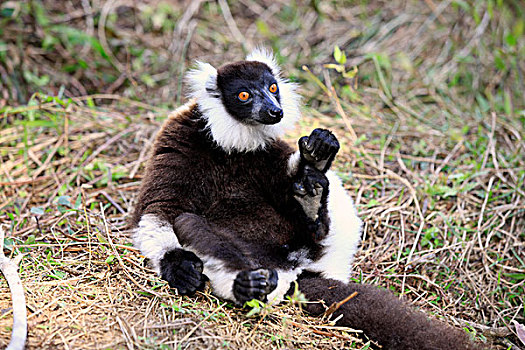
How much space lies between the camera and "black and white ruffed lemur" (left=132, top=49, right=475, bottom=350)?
3.58 meters

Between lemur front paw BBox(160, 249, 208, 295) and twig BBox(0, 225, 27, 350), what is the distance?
928mm

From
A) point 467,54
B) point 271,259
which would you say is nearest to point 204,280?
point 271,259

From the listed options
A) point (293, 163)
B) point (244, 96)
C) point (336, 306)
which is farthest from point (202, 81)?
point (336, 306)

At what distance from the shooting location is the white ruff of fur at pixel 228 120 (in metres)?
4.19

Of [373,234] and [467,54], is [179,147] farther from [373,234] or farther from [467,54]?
[467,54]

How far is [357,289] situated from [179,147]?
1.73m

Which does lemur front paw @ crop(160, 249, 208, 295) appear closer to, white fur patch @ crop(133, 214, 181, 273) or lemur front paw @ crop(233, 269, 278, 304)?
white fur patch @ crop(133, 214, 181, 273)

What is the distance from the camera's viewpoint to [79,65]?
7.70 meters

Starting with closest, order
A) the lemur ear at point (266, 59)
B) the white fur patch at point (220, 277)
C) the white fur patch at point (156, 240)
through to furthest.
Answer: the white fur patch at point (220, 277) → the white fur patch at point (156, 240) → the lemur ear at point (266, 59)

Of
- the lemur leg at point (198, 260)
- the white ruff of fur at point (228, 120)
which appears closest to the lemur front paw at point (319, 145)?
the white ruff of fur at point (228, 120)

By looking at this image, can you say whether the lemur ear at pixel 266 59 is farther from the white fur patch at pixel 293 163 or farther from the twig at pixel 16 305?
the twig at pixel 16 305

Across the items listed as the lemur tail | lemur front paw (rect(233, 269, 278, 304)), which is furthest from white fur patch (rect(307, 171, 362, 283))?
lemur front paw (rect(233, 269, 278, 304))

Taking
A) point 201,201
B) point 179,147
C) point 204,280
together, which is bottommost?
point 204,280

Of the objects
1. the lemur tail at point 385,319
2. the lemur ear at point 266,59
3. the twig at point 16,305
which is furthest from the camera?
the lemur ear at point 266,59
